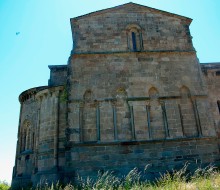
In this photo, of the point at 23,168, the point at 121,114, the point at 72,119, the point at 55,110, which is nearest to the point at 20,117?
the point at 23,168

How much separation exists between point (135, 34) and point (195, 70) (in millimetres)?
3777

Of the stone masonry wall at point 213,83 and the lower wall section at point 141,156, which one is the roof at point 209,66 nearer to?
the stone masonry wall at point 213,83

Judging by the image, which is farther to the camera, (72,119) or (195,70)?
(195,70)

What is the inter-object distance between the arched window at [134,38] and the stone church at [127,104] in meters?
0.05

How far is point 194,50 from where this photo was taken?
12859 millimetres

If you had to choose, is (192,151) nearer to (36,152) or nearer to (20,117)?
(36,152)

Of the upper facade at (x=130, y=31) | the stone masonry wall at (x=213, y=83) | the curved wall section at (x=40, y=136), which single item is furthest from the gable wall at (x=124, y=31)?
the curved wall section at (x=40, y=136)

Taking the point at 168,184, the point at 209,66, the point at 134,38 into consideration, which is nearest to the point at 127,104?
the point at 134,38

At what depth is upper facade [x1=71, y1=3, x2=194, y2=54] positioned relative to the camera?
12.6 meters

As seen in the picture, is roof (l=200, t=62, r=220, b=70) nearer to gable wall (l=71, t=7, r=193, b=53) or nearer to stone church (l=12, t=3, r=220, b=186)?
stone church (l=12, t=3, r=220, b=186)

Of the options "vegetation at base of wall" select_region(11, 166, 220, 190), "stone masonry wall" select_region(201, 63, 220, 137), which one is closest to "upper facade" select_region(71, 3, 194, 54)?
"stone masonry wall" select_region(201, 63, 220, 137)

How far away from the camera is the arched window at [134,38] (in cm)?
1280

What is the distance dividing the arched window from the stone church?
0.05 m

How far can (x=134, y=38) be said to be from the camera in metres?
13.1
